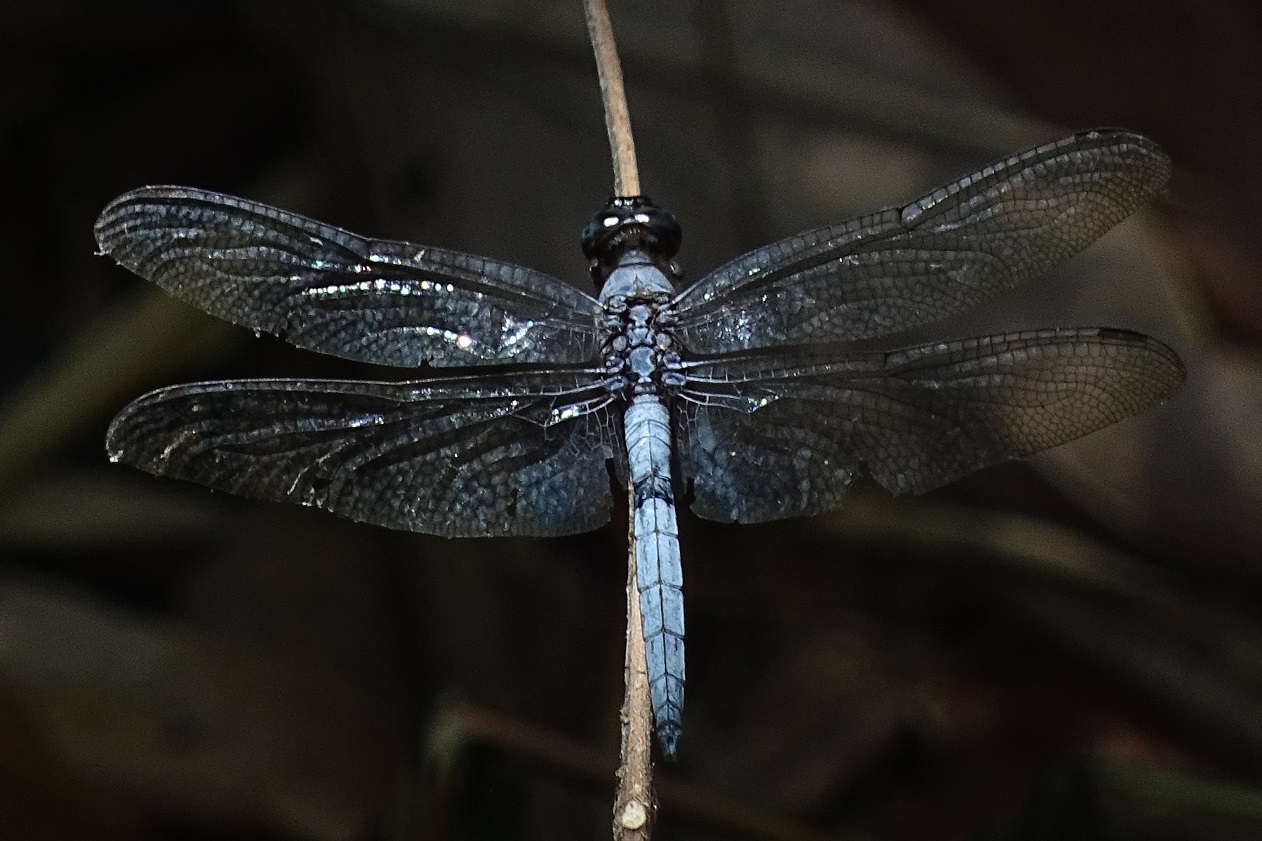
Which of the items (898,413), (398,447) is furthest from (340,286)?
(898,413)

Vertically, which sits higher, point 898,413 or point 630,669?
point 898,413

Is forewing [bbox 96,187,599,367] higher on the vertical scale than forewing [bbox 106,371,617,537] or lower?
higher

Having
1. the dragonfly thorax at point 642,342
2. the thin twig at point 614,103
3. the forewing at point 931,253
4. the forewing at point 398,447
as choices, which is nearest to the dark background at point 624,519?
the forewing at point 398,447

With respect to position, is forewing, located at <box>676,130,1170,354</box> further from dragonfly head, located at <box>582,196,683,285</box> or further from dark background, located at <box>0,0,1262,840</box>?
dark background, located at <box>0,0,1262,840</box>

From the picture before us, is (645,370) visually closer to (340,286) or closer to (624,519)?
(340,286)

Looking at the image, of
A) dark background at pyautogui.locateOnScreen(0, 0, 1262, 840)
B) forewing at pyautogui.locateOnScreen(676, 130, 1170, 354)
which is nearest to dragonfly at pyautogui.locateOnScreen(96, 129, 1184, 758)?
forewing at pyautogui.locateOnScreen(676, 130, 1170, 354)

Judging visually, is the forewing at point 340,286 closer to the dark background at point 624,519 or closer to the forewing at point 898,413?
the forewing at point 898,413

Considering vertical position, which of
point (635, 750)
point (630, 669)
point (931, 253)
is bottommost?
point (635, 750)
